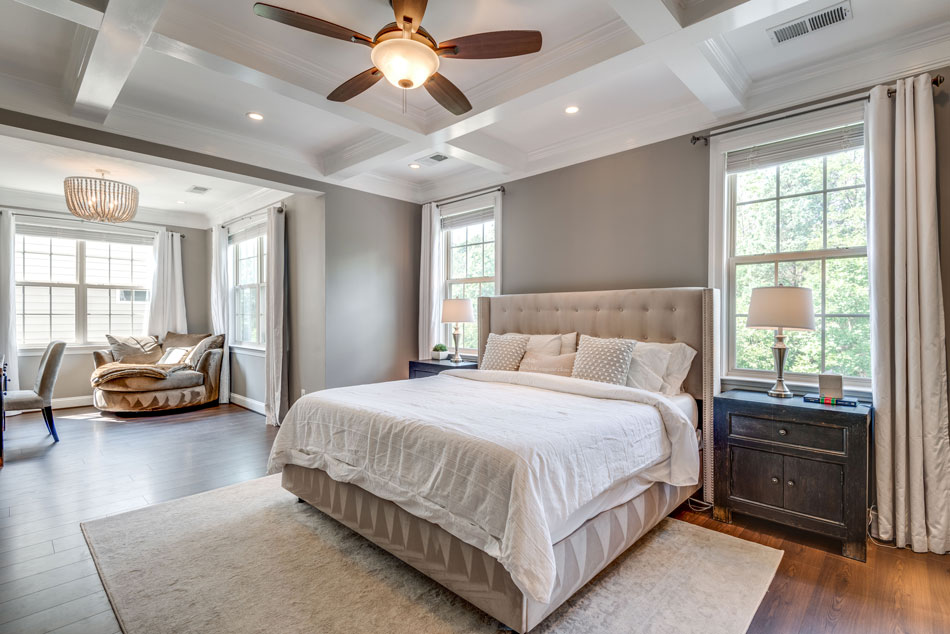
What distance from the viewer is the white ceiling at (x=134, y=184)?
4.33 meters

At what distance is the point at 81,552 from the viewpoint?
7.68ft

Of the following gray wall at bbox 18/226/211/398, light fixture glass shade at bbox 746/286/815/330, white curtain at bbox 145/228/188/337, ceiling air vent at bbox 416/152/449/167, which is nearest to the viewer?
light fixture glass shade at bbox 746/286/815/330

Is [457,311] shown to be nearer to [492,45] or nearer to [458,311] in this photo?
[458,311]

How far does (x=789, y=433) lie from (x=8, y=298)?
8.16 meters

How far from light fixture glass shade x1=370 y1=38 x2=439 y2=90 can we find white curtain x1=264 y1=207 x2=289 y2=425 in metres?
3.57

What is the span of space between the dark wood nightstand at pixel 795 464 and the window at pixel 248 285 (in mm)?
5346

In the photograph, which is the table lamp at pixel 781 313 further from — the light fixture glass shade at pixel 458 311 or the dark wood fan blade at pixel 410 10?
the light fixture glass shade at pixel 458 311

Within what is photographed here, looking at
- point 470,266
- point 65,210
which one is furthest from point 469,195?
point 65,210

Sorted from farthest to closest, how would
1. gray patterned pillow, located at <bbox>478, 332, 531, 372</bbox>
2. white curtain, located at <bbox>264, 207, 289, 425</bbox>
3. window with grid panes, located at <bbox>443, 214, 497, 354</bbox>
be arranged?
white curtain, located at <bbox>264, 207, 289, 425</bbox> → window with grid panes, located at <bbox>443, 214, 497, 354</bbox> → gray patterned pillow, located at <bbox>478, 332, 531, 372</bbox>

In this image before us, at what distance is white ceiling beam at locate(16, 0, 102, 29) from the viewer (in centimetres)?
187

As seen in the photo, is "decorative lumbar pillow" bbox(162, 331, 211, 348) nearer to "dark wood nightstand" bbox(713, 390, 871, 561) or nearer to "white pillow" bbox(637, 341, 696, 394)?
"white pillow" bbox(637, 341, 696, 394)

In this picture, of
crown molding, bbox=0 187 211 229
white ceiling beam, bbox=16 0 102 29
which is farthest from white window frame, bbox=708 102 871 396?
crown molding, bbox=0 187 211 229

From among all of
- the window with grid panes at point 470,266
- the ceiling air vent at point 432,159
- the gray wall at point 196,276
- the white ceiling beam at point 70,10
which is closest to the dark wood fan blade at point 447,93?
the white ceiling beam at point 70,10

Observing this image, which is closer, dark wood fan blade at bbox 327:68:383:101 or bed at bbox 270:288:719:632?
bed at bbox 270:288:719:632
